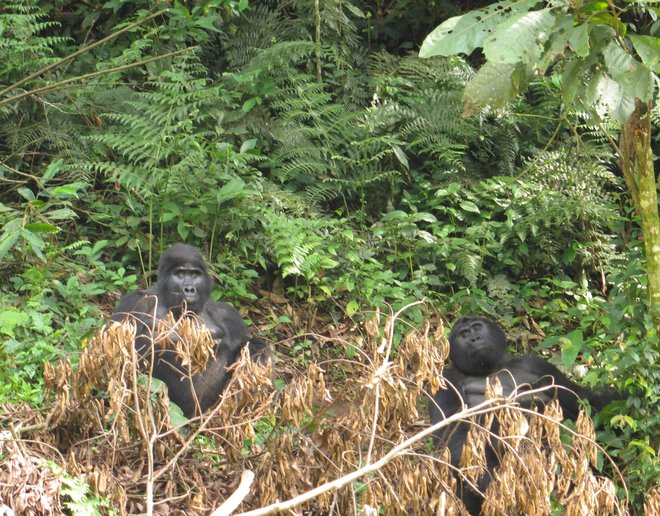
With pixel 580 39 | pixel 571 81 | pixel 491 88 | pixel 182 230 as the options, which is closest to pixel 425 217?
pixel 182 230

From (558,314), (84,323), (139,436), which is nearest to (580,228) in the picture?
(558,314)

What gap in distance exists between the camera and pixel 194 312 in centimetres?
624

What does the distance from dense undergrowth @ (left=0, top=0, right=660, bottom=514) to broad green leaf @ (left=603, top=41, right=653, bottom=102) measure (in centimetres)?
223

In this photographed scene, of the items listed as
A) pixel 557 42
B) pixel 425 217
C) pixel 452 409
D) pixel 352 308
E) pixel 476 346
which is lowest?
pixel 352 308

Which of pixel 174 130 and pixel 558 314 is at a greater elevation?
pixel 174 130

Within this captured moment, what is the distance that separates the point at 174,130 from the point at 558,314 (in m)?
3.35

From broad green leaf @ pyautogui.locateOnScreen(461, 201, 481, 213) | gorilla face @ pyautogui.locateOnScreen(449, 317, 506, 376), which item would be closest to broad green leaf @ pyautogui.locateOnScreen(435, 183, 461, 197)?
broad green leaf @ pyautogui.locateOnScreen(461, 201, 481, 213)

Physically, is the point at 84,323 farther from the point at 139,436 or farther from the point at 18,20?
the point at 18,20

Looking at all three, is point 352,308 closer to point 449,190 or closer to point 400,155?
point 449,190

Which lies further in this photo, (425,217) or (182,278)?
(425,217)

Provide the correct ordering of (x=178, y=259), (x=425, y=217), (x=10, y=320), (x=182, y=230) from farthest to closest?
(x=425, y=217) < (x=182, y=230) < (x=178, y=259) < (x=10, y=320)

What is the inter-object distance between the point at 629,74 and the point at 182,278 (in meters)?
3.17

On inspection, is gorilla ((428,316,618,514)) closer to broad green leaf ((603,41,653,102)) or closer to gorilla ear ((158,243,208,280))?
gorilla ear ((158,243,208,280))

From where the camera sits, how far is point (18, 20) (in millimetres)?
7992
